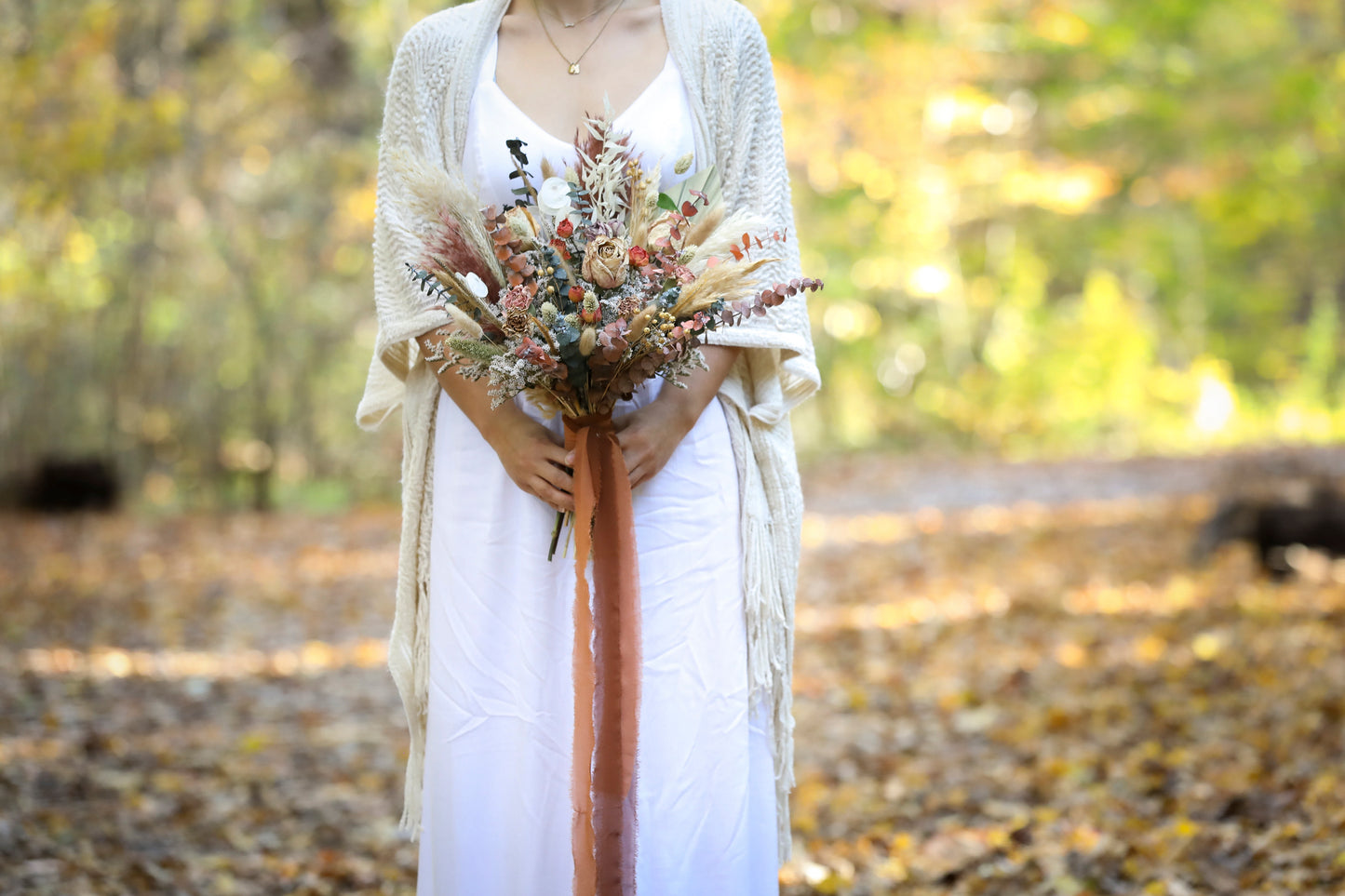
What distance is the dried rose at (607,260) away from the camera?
5.39ft

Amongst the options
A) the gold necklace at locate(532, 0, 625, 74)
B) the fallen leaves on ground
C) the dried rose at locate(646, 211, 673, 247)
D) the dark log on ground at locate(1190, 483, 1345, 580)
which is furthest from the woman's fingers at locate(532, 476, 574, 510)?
the dark log on ground at locate(1190, 483, 1345, 580)

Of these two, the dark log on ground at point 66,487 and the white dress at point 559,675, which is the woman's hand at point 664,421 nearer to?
the white dress at point 559,675

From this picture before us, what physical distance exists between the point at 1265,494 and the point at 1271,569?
461 mm

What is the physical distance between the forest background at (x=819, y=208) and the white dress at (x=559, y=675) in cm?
538

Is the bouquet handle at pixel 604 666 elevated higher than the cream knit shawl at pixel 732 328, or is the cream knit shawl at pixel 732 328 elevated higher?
the cream knit shawl at pixel 732 328

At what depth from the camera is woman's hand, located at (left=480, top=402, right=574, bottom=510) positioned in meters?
1.84

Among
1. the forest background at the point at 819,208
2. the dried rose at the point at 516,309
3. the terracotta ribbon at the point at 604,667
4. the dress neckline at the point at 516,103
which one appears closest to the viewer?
the dried rose at the point at 516,309

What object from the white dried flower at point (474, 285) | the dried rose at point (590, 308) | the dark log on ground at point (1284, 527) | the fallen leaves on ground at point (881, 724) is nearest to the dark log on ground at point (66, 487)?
the fallen leaves on ground at point (881, 724)

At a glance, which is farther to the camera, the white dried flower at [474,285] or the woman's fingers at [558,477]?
the woman's fingers at [558,477]

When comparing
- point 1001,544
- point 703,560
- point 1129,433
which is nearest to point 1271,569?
point 1001,544

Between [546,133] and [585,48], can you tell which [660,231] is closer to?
[546,133]

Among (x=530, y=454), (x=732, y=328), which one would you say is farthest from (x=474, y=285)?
(x=732, y=328)

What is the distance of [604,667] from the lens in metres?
1.86

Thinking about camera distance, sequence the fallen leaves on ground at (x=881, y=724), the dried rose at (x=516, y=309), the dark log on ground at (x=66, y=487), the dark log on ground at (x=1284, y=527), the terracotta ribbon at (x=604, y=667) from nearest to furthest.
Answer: the dried rose at (x=516, y=309), the terracotta ribbon at (x=604, y=667), the fallen leaves on ground at (x=881, y=724), the dark log on ground at (x=1284, y=527), the dark log on ground at (x=66, y=487)
